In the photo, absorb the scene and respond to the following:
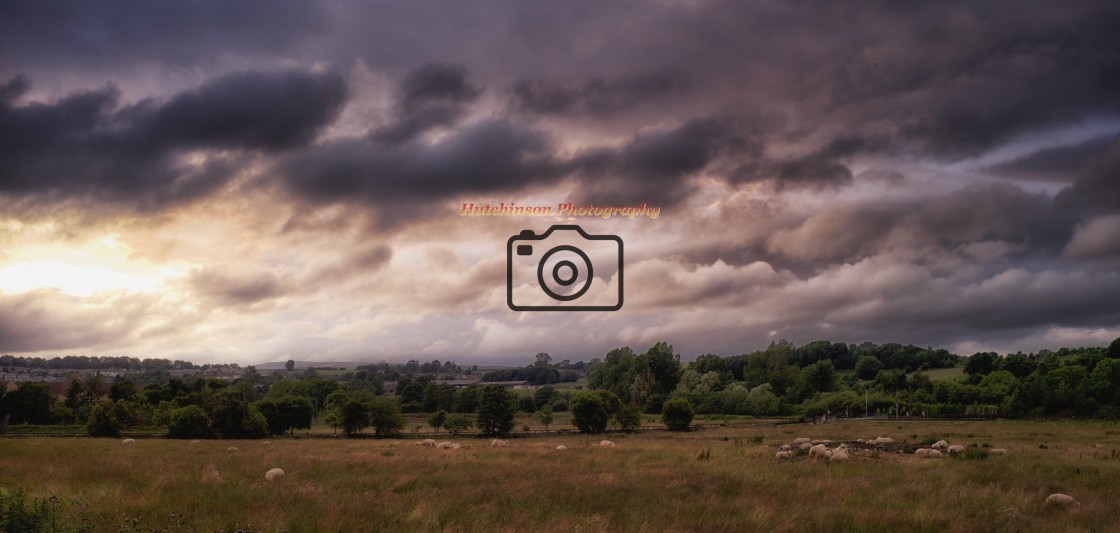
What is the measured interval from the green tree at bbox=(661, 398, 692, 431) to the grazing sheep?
195ft

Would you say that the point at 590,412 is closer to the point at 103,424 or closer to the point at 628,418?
the point at 628,418

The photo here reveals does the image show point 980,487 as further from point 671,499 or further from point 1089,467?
point 671,499

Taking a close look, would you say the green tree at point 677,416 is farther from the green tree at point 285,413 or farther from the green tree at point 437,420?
the green tree at point 285,413

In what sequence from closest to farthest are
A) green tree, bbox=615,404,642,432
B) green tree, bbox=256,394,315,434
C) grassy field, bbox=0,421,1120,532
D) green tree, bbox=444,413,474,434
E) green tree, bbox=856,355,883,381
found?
grassy field, bbox=0,421,1120,532 → green tree, bbox=256,394,315,434 → green tree, bbox=444,413,474,434 → green tree, bbox=615,404,642,432 → green tree, bbox=856,355,883,381

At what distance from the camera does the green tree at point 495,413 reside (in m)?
75.5

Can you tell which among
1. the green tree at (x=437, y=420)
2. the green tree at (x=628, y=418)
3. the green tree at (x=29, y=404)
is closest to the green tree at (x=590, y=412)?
the green tree at (x=628, y=418)

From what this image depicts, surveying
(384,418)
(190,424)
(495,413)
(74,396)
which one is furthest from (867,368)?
(74,396)

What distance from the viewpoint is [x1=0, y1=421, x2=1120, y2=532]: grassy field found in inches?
659

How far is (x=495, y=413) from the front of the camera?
75500mm

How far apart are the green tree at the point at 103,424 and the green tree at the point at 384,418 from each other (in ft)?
80.8

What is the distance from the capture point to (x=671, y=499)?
20.6 metres

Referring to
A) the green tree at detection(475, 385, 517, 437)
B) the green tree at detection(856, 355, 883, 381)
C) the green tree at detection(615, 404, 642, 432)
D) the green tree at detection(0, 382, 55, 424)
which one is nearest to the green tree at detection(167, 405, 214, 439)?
the green tree at detection(475, 385, 517, 437)

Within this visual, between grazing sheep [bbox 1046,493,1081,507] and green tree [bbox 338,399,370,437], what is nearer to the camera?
grazing sheep [bbox 1046,493,1081,507]

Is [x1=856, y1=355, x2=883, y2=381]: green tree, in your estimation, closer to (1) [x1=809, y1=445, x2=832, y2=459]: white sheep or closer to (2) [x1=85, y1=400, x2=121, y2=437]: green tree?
(1) [x1=809, y1=445, x2=832, y2=459]: white sheep
